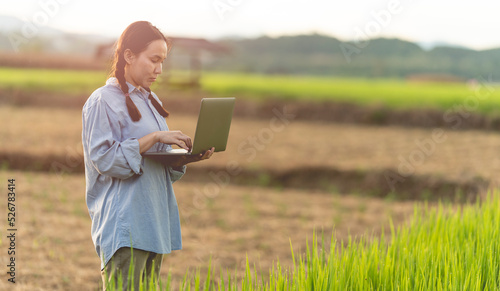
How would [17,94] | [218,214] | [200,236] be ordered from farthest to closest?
[17,94] → [218,214] → [200,236]

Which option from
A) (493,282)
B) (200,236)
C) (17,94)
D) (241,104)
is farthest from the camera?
(17,94)

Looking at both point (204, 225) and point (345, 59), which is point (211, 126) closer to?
point (204, 225)

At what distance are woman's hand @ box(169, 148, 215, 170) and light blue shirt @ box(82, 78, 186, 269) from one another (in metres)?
0.07

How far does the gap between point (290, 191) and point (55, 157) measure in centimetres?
426

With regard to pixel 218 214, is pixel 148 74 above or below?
above

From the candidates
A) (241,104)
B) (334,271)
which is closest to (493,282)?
(334,271)

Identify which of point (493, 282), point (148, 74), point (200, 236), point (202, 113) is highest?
point (148, 74)

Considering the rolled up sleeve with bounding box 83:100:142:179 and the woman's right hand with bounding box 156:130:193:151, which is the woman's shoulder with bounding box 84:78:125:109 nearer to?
the rolled up sleeve with bounding box 83:100:142:179

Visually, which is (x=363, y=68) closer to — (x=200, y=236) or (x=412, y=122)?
(x=412, y=122)

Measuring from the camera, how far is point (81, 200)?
7340 millimetres

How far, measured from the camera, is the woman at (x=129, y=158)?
2.19 meters

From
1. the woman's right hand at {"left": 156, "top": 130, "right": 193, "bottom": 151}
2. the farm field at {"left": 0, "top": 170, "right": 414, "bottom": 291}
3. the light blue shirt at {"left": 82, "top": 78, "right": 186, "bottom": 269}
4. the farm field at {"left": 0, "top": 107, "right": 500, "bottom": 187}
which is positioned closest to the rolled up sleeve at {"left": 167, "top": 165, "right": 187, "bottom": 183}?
the light blue shirt at {"left": 82, "top": 78, "right": 186, "bottom": 269}

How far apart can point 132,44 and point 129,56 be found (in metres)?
0.06

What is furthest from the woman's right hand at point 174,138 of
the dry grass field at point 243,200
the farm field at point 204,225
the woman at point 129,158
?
the farm field at point 204,225
